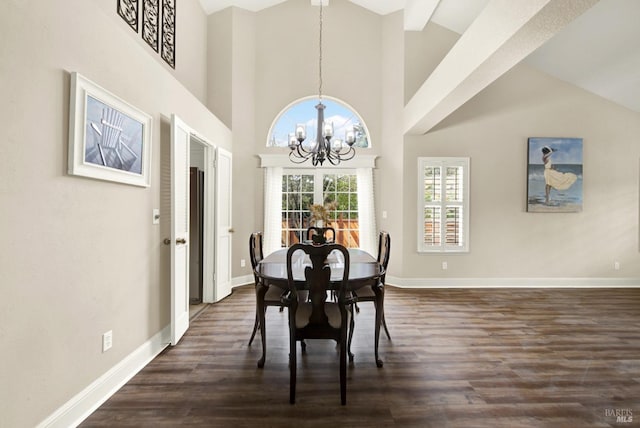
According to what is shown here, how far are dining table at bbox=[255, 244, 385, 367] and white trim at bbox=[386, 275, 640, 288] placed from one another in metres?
2.18

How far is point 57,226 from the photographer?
5.50 ft

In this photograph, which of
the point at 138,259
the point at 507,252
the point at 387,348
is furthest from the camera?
the point at 507,252

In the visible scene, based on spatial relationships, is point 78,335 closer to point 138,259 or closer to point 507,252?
point 138,259

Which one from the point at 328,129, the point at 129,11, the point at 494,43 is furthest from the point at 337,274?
the point at 129,11

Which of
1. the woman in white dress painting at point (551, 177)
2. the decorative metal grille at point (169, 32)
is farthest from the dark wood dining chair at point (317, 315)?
the woman in white dress painting at point (551, 177)

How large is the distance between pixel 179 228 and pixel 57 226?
1.28 meters

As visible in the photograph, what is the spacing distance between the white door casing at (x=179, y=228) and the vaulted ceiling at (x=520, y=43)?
2794 mm

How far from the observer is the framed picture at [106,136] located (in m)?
1.76

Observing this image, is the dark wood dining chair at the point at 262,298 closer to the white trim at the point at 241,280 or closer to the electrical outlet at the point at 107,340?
the electrical outlet at the point at 107,340

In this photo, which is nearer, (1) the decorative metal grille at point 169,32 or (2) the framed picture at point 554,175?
(1) the decorative metal grille at point 169,32

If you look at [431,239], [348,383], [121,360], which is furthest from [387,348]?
[431,239]

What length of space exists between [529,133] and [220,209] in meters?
5.03

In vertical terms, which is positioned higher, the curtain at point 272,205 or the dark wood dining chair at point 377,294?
the curtain at point 272,205

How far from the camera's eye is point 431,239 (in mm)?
5055
